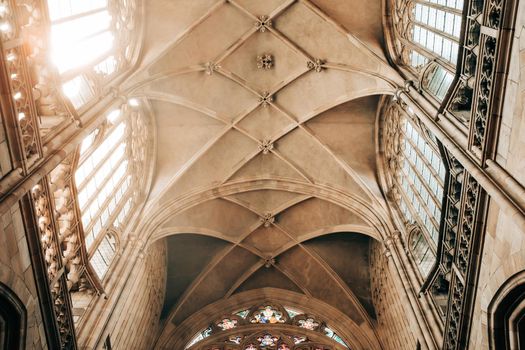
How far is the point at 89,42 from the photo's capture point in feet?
39.2

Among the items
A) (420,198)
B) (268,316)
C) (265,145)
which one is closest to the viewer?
(420,198)

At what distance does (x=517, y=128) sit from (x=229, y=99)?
33.0 ft

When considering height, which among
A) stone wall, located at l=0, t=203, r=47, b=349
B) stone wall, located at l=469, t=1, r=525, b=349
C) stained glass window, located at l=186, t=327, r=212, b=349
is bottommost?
stone wall, located at l=0, t=203, r=47, b=349

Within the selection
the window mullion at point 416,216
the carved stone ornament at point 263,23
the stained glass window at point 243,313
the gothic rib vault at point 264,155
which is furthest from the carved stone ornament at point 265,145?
the stained glass window at point 243,313

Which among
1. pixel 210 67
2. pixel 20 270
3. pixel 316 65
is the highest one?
pixel 316 65

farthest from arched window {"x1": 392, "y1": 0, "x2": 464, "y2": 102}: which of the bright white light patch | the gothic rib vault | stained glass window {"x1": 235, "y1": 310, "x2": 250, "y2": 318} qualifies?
stained glass window {"x1": 235, "y1": 310, "x2": 250, "y2": 318}

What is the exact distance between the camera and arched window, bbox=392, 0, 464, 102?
34.2 feet

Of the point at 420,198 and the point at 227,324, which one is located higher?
the point at 420,198

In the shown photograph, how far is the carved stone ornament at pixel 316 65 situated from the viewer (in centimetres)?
1537

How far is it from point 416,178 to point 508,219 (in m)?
5.66

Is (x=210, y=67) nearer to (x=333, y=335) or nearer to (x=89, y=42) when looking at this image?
(x=89, y=42)

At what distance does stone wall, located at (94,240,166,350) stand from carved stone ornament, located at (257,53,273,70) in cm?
604

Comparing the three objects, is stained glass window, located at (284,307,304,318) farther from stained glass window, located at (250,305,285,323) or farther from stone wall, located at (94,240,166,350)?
stone wall, located at (94,240,166,350)

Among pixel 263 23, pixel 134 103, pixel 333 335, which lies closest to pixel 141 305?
pixel 134 103
